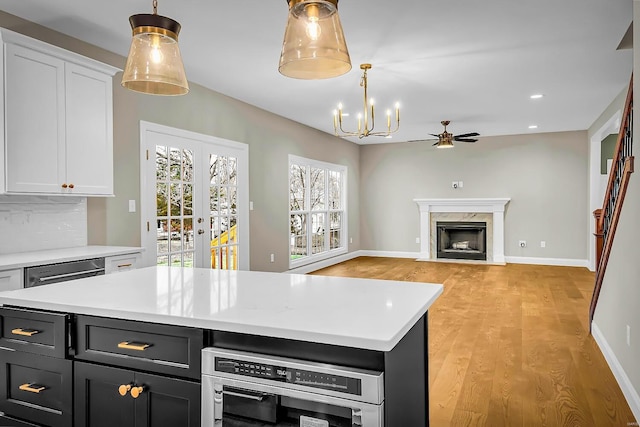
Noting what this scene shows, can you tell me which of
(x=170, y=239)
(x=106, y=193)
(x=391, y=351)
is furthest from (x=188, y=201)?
(x=391, y=351)

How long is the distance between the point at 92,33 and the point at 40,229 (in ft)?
5.39

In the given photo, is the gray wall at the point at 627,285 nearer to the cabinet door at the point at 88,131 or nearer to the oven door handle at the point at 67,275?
the oven door handle at the point at 67,275

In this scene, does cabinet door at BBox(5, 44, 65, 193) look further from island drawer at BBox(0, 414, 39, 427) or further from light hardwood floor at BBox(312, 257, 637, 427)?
light hardwood floor at BBox(312, 257, 637, 427)

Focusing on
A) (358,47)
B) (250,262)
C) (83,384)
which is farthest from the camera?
(250,262)

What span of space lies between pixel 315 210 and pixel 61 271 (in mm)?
5717

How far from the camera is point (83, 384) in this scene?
1636mm

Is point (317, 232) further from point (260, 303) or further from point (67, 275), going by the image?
point (260, 303)

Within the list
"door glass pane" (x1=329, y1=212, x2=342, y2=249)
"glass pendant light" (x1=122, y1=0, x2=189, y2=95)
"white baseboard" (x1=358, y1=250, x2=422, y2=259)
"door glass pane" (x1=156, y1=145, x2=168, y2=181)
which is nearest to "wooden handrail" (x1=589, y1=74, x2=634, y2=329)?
"glass pendant light" (x1=122, y1=0, x2=189, y2=95)

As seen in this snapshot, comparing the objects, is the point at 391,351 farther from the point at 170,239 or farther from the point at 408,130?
the point at 408,130

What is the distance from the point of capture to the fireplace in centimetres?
952

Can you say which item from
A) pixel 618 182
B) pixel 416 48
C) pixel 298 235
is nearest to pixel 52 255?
pixel 416 48

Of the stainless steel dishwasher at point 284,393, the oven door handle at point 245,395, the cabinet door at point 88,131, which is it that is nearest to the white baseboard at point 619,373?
the stainless steel dishwasher at point 284,393

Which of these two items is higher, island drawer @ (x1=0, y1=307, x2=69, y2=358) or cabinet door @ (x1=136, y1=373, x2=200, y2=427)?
island drawer @ (x1=0, y1=307, x2=69, y2=358)

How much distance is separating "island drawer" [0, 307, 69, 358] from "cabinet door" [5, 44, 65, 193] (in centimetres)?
171
